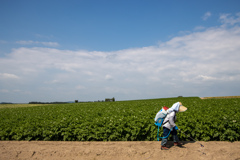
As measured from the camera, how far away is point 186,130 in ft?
29.2

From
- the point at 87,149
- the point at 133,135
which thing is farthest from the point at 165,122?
the point at 87,149

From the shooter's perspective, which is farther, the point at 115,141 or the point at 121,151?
the point at 115,141

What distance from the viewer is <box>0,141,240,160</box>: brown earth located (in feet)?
22.5

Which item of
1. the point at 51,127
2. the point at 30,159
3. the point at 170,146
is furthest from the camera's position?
the point at 51,127

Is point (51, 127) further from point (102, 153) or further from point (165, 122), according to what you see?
point (165, 122)

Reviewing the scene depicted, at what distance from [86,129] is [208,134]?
6315 millimetres

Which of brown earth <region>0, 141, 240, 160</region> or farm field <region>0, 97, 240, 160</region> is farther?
farm field <region>0, 97, 240, 160</region>

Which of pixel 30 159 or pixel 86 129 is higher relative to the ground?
pixel 86 129

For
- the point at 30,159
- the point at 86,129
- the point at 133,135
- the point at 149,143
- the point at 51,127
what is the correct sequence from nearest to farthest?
the point at 30,159 < the point at 149,143 < the point at 133,135 < the point at 86,129 < the point at 51,127

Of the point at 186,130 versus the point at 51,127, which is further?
the point at 51,127

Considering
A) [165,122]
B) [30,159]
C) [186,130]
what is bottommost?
[30,159]

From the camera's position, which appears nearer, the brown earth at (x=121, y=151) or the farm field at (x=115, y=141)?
the brown earth at (x=121, y=151)

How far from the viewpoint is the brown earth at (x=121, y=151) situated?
6.86 meters

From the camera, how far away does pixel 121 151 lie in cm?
734
